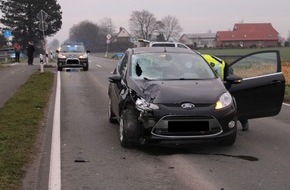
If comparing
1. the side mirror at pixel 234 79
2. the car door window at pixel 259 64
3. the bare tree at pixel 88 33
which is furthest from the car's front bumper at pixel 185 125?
the bare tree at pixel 88 33

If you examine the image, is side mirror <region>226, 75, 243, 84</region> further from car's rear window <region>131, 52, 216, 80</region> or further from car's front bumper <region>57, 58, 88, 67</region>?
car's front bumper <region>57, 58, 88, 67</region>

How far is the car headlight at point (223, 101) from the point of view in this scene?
6.43 metres

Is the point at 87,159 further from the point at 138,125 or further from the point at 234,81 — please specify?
the point at 234,81

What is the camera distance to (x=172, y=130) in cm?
632

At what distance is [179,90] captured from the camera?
6.57 m

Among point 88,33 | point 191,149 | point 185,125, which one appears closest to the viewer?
point 185,125

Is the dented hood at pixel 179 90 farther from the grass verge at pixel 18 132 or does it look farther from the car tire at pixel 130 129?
the grass verge at pixel 18 132

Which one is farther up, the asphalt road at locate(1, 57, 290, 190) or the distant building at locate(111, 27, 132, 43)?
the distant building at locate(111, 27, 132, 43)

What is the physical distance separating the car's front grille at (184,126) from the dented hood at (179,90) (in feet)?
0.84

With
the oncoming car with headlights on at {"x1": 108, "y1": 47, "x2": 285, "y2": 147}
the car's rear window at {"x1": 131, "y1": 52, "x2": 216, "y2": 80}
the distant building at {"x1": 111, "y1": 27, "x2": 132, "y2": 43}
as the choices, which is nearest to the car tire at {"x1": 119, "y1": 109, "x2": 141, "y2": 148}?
the oncoming car with headlights on at {"x1": 108, "y1": 47, "x2": 285, "y2": 147}

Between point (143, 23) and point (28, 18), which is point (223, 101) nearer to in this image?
point (28, 18)

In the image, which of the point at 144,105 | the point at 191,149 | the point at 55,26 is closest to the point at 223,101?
the point at 191,149

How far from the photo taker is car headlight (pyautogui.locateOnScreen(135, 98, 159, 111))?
20.8ft

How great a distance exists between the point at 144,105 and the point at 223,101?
1138mm
